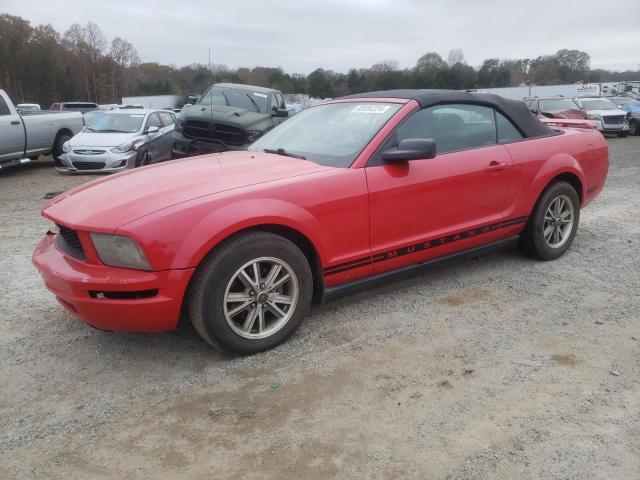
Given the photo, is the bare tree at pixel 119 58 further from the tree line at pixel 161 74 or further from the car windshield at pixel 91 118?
the car windshield at pixel 91 118

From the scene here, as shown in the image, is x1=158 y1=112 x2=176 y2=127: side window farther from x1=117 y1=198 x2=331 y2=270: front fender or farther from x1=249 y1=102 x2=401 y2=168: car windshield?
x1=117 y1=198 x2=331 y2=270: front fender

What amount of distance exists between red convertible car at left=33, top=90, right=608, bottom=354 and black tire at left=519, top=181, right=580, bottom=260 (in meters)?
0.01

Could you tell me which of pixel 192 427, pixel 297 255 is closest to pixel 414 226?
pixel 297 255

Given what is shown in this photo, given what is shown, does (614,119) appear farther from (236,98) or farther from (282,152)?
(282,152)

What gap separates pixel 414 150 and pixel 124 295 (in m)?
1.95

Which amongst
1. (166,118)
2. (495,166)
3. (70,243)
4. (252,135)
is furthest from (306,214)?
(166,118)

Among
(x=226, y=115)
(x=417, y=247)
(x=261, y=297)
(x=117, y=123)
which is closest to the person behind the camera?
(x=261, y=297)

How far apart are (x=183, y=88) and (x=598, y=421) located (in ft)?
234

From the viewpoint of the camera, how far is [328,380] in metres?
2.74

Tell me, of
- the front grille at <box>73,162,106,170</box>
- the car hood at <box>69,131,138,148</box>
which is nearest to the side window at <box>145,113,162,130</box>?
the car hood at <box>69,131,138,148</box>

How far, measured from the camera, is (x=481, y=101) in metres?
4.14

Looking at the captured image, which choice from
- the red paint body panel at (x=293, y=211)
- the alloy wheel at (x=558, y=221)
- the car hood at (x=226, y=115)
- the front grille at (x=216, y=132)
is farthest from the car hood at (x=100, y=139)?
the alloy wheel at (x=558, y=221)

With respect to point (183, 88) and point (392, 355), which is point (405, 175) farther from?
point (183, 88)

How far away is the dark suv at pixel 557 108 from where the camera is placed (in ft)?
56.6
